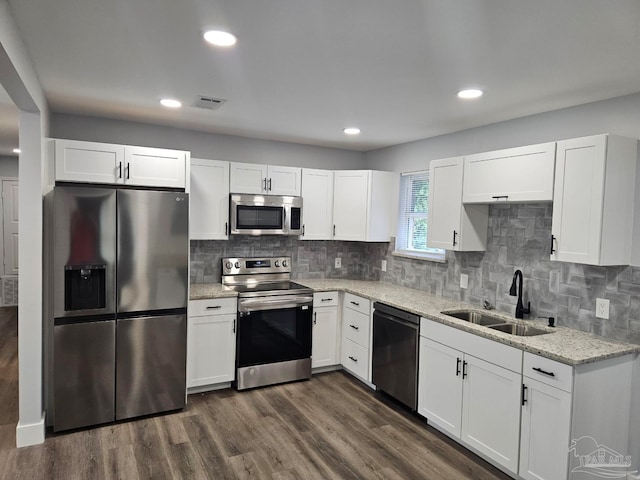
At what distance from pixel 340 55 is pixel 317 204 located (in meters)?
2.51

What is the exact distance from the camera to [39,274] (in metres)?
2.89

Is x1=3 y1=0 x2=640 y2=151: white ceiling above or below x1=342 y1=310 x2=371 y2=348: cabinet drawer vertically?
above

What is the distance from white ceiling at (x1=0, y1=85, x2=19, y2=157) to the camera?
3.42 m

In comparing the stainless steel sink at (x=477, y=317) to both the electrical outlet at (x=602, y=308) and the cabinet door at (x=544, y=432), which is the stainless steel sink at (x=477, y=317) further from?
the cabinet door at (x=544, y=432)

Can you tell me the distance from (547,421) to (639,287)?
1.01m

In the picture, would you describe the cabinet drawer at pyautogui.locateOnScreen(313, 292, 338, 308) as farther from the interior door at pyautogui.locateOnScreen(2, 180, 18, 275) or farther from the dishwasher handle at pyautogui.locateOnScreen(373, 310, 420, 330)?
the interior door at pyautogui.locateOnScreen(2, 180, 18, 275)

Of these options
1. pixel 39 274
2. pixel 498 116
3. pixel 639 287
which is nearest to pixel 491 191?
pixel 498 116

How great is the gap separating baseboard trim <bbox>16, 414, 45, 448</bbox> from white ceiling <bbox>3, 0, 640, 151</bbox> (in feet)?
7.57

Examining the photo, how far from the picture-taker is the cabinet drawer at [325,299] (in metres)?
4.28

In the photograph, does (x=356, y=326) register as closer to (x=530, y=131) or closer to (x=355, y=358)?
(x=355, y=358)

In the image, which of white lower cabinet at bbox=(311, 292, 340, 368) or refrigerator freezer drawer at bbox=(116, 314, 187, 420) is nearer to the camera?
refrigerator freezer drawer at bbox=(116, 314, 187, 420)

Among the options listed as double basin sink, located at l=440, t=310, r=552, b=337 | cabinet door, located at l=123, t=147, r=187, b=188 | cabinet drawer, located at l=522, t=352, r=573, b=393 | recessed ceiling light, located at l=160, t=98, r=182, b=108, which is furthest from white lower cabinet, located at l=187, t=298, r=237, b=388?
cabinet drawer, located at l=522, t=352, r=573, b=393

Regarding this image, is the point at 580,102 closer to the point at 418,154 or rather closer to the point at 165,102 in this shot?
the point at 418,154

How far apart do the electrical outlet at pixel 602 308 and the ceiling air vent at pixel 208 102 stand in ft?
9.55
